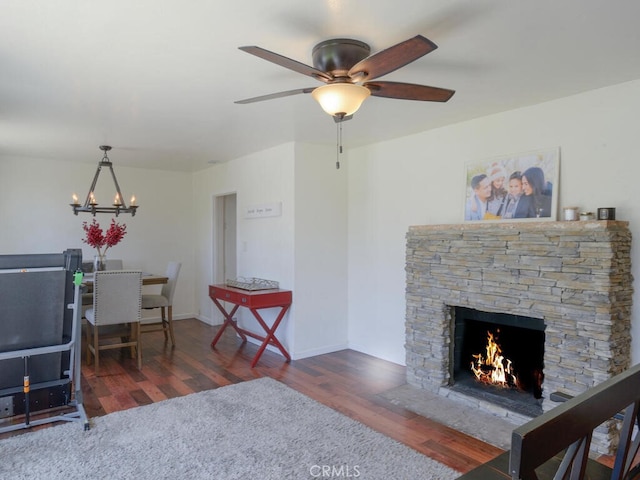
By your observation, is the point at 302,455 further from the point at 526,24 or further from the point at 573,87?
the point at 573,87

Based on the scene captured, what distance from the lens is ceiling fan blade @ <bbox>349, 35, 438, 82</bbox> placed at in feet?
5.28

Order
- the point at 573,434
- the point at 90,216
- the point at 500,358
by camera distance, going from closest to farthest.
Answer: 1. the point at 573,434
2. the point at 500,358
3. the point at 90,216

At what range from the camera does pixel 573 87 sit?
2.77 metres

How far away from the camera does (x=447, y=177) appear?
3.76 m

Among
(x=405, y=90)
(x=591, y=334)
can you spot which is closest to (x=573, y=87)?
(x=405, y=90)

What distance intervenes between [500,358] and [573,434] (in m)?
2.64

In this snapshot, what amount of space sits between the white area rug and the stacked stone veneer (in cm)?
101

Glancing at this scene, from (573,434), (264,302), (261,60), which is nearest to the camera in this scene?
(573,434)

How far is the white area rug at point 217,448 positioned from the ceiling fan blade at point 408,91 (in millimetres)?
2008

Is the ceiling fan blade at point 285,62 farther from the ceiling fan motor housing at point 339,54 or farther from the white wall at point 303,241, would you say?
the white wall at point 303,241

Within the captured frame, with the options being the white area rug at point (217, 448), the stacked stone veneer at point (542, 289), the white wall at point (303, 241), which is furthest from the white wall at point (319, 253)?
the white area rug at point (217, 448)

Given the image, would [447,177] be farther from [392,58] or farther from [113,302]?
[113,302]

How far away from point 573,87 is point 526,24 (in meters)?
1.07

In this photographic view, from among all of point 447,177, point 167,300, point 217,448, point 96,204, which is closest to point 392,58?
point 447,177
